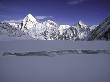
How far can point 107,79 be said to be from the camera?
11.4 feet

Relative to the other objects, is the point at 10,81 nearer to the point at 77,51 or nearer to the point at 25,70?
the point at 25,70

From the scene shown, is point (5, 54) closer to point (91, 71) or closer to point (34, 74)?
point (34, 74)

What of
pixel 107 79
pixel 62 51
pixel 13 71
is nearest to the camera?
pixel 107 79

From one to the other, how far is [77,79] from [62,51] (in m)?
3.80

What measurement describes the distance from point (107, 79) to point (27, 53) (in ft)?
13.6

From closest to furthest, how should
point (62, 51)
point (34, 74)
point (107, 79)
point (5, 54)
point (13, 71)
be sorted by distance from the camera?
point (107, 79) < point (34, 74) < point (13, 71) < point (5, 54) < point (62, 51)

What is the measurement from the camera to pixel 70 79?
360cm

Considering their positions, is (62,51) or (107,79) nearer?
(107,79)

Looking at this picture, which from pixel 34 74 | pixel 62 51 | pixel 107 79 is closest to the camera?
pixel 107 79

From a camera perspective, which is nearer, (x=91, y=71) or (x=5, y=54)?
(x=91, y=71)

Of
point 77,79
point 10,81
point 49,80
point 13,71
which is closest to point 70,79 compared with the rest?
point 77,79

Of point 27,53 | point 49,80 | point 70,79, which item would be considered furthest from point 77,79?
point 27,53

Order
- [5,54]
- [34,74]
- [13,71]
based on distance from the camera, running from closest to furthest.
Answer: [34,74] → [13,71] → [5,54]

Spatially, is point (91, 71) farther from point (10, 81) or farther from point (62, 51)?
point (62, 51)
